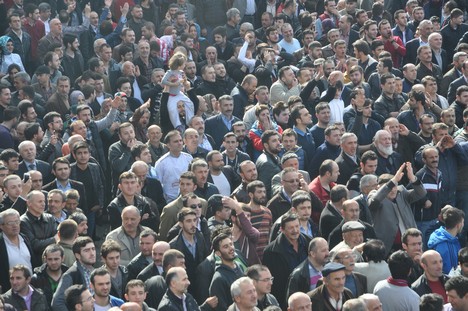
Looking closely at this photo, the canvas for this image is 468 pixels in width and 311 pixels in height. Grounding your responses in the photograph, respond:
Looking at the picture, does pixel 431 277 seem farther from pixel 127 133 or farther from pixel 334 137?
pixel 127 133

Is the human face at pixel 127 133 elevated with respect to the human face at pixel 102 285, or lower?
lower

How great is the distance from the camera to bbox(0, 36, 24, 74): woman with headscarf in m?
20.1

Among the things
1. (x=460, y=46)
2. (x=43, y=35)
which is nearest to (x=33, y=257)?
(x=43, y=35)

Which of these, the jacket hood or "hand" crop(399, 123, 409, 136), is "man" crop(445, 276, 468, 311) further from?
"hand" crop(399, 123, 409, 136)

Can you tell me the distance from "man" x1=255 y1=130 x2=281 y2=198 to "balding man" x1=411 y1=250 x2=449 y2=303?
12.0 ft

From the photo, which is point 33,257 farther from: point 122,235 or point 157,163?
point 157,163

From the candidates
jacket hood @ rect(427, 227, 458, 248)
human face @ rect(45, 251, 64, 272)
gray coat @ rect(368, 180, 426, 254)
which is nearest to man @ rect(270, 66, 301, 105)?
gray coat @ rect(368, 180, 426, 254)

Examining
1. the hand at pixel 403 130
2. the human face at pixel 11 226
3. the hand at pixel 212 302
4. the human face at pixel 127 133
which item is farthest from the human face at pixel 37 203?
the hand at pixel 403 130

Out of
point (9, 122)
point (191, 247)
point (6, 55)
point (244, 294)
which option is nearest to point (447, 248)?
point (191, 247)

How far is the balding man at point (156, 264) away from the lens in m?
13.5

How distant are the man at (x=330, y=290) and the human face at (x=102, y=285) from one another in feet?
6.72

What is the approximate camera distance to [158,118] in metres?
18.6

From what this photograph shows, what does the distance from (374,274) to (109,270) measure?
9.40ft

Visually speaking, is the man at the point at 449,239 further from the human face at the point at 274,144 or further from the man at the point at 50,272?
the man at the point at 50,272
